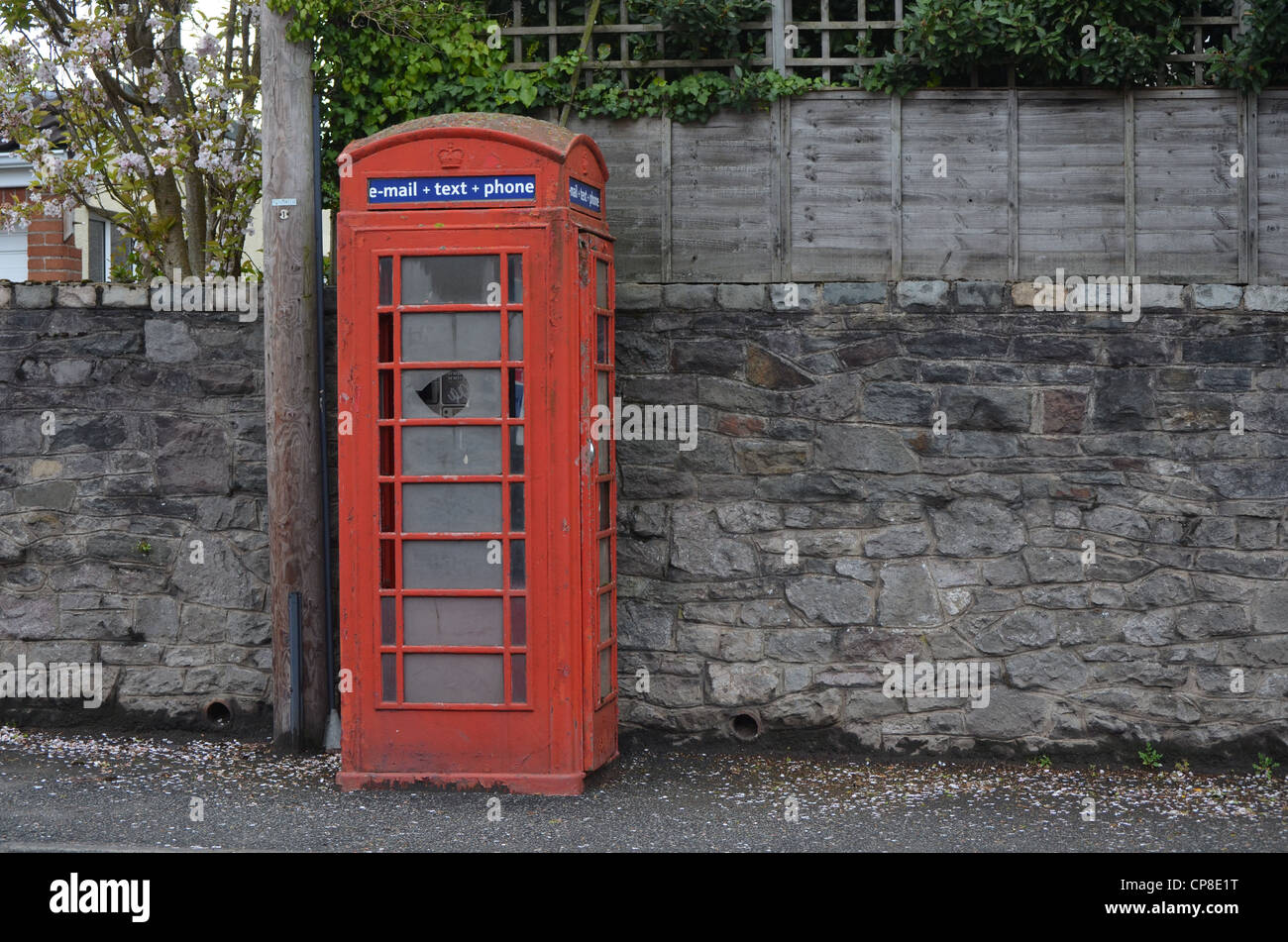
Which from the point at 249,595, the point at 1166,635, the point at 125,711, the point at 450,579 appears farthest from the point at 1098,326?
the point at 125,711

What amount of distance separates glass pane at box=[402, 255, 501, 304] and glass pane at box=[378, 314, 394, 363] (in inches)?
6.8

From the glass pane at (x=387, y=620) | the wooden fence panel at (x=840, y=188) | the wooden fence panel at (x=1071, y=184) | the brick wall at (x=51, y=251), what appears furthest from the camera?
the brick wall at (x=51, y=251)

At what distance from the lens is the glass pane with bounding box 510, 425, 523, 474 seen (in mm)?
5812

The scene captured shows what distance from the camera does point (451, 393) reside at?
5855 mm

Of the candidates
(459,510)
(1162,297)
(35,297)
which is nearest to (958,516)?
(1162,297)

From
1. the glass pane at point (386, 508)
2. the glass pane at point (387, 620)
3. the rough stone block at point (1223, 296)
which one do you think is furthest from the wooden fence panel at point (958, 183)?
the glass pane at point (387, 620)

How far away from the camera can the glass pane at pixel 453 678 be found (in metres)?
5.89

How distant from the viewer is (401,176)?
5820 millimetres

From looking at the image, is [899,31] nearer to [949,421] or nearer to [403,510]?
[949,421]

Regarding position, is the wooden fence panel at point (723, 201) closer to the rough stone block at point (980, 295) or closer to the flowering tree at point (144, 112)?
the rough stone block at point (980, 295)

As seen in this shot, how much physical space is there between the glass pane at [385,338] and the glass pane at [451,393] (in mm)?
119

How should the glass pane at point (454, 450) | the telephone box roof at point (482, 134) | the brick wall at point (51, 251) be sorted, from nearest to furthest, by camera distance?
the telephone box roof at point (482, 134)
the glass pane at point (454, 450)
the brick wall at point (51, 251)

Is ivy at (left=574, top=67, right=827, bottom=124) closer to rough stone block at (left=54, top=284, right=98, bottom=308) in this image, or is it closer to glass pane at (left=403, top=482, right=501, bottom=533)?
glass pane at (left=403, top=482, right=501, bottom=533)

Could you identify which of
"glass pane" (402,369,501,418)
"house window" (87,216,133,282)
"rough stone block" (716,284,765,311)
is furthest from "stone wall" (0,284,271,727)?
"house window" (87,216,133,282)
